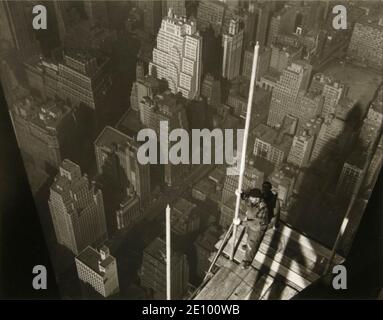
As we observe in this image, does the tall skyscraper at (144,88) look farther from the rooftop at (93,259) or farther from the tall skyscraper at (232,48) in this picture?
the rooftop at (93,259)

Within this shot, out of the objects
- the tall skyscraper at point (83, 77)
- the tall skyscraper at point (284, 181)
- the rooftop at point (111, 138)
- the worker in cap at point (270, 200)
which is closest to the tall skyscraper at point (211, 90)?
the rooftop at point (111, 138)

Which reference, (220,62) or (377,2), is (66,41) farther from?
(377,2)

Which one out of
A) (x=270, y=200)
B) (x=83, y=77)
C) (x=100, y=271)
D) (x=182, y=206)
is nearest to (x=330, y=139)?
(x=182, y=206)

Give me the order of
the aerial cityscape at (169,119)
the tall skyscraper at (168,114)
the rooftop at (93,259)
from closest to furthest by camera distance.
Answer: the rooftop at (93,259), the aerial cityscape at (169,119), the tall skyscraper at (168,114)

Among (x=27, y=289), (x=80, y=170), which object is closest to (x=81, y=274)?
(x=80, y=170)

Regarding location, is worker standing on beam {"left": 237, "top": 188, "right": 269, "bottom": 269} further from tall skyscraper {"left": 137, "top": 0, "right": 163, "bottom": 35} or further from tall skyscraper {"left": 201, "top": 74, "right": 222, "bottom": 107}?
tall skyscraper {"left": 137, "top": 0, "right": 163, "bottom": 35}

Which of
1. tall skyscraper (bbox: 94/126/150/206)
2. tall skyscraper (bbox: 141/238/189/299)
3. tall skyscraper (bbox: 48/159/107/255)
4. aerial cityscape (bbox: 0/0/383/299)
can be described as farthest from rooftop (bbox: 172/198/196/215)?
tall skyscraper (bbox: 48/159/107/255)

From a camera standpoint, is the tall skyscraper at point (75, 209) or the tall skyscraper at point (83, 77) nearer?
the tall skyscraper at point (75, 209)
